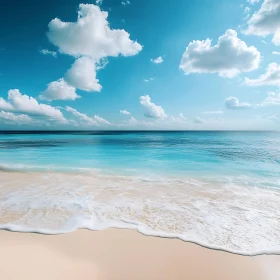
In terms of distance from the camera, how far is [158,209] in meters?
6.07

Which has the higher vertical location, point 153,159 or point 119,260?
point 119,260

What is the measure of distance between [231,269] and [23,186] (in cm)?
884

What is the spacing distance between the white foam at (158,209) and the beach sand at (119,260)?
32cm

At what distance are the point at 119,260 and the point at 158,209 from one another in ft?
8.73

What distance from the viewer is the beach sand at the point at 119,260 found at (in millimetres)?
3285

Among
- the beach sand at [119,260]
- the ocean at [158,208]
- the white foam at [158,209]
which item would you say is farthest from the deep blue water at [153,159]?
the beach sand at [119,260]

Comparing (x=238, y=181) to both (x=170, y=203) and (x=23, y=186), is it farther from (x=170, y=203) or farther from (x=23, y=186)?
(x=23, y=186)

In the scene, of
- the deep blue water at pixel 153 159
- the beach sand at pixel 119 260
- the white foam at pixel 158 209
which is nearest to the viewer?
the beach sand at pixel 119 260

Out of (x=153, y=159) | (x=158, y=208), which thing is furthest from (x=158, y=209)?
(x=153, y=159)

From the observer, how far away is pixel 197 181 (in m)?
9.74

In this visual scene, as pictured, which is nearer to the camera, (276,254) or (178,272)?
(178,272)

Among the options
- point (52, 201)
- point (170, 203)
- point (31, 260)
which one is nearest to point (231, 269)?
point (170, 203)

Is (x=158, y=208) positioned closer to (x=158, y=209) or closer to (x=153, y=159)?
(x=158, y=209)

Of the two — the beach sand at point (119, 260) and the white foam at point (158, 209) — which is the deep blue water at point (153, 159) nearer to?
the white foam at point (158, 209)
